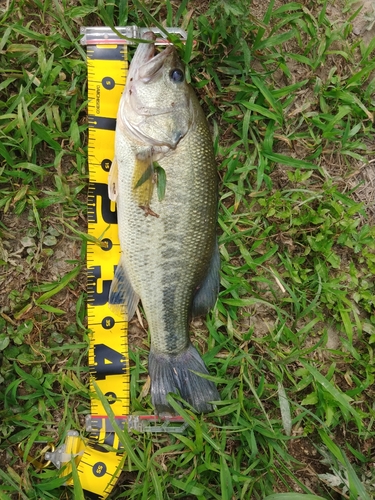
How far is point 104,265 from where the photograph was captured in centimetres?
272

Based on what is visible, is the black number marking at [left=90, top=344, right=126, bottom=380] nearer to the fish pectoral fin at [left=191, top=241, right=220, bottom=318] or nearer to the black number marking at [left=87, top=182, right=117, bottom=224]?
the fish pectoral fin at [left=191, top=241, right=220, bottom=318]

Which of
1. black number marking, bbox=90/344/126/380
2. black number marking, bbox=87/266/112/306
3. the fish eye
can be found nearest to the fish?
the fish eye

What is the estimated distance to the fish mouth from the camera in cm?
235

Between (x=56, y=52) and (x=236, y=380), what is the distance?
8.26 feet

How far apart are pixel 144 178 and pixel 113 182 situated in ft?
0.97

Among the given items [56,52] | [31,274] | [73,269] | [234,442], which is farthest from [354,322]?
[56,52]

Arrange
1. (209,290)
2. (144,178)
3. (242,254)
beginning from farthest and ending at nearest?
1. (242,254)
2. (209,290)
3. (144,178)

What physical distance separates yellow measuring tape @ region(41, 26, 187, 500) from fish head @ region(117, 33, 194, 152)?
0.35 meters

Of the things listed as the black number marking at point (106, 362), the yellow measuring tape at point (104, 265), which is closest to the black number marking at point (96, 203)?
the yellow measuring tape at point (104, 265)

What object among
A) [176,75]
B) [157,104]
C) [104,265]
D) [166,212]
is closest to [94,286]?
[104,265]

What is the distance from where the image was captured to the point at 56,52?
2.65 meters

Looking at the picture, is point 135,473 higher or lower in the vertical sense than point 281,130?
lower

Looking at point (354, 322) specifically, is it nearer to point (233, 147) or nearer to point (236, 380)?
point (236, 380)

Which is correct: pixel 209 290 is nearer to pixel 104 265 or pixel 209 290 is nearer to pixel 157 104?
pixel 104 265
